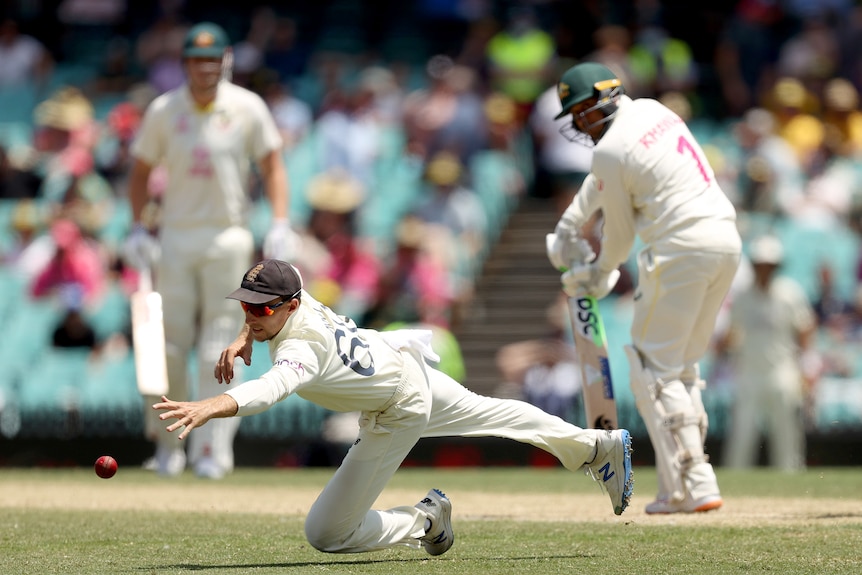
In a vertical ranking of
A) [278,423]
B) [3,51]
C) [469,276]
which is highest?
[3,51]

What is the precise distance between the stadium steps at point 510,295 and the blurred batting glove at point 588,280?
571cm

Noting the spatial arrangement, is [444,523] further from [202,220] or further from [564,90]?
[202,220]

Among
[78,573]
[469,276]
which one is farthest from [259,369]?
[78,573]

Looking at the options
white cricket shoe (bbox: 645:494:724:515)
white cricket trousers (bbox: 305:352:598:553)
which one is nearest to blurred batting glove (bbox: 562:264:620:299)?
white cricket shoe (bbox: 645:494:724:515)

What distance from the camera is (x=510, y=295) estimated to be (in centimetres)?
1625

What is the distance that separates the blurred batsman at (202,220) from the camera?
1097cm

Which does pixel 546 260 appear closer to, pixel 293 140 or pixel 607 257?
pixel 293 140

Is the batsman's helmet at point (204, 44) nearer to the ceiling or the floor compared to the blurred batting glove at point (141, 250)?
nearer to the ceiling

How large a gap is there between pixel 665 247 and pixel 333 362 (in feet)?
8.19

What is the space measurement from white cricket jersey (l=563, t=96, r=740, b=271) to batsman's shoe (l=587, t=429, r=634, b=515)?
141cm

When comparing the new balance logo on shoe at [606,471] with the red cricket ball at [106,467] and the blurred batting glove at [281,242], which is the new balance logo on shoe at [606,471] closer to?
the red cricket ball at [106,467]

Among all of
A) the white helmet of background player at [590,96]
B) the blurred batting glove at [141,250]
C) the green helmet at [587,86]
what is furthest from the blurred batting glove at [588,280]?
the blurred batting glove at [141,250]

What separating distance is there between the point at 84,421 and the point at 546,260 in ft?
17.6

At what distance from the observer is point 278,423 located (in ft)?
45.9
